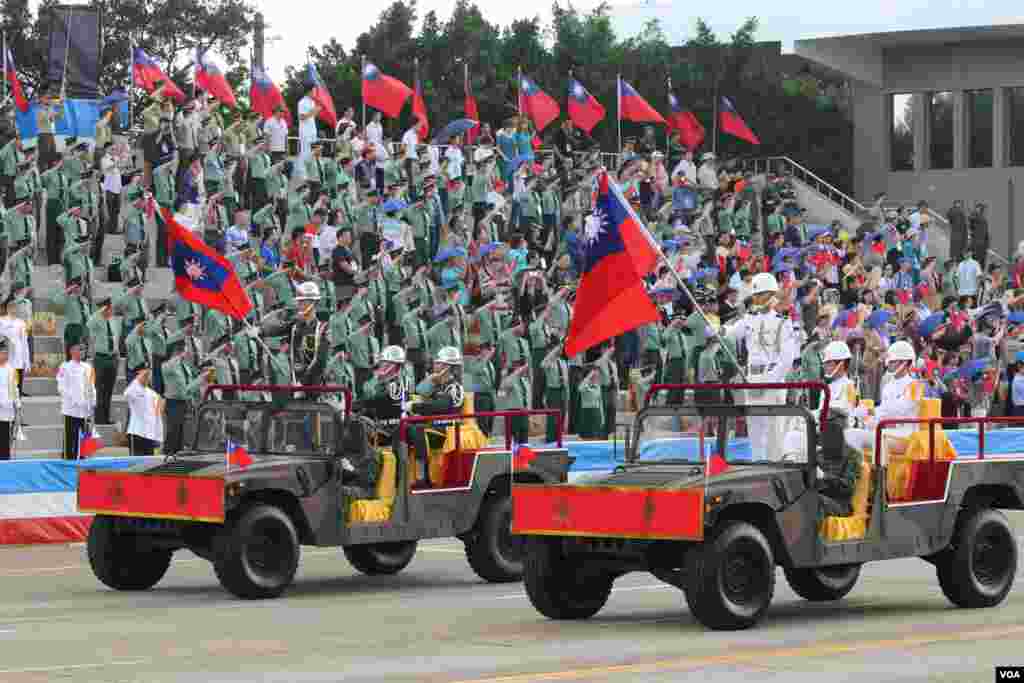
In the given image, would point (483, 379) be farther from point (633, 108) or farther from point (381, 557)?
point (633, 108)

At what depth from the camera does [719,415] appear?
53.1 ft

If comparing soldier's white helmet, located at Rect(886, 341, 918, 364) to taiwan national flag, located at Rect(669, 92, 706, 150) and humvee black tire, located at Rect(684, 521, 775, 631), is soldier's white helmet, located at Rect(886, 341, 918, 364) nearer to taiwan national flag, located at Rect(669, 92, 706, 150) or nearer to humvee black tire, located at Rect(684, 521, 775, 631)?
humvee black tire, located at Rect(684, 521, 775, 631)

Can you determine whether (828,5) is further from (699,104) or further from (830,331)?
(830,331)

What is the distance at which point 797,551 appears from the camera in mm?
15562

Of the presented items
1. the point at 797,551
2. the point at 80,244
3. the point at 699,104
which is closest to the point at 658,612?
the point at 797,551

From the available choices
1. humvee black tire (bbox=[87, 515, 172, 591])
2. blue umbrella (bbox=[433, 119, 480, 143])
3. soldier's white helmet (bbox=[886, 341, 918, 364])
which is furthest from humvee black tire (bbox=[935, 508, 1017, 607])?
blue umbrella (bbox=[433, 119, 480, 143])

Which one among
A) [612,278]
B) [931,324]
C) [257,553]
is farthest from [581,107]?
[257,553]

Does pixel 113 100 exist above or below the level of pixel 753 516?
above

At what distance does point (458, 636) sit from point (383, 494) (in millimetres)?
3738

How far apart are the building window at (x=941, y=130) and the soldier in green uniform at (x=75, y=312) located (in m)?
35.6

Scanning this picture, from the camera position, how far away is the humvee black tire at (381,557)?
19844 millimetres

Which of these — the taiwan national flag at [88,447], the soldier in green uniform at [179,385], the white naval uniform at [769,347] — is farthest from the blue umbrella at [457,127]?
the white naval uniform at [769,347]

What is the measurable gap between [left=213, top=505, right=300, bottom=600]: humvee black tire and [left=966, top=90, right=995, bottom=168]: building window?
1743 inches

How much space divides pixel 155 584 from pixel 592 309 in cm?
478
